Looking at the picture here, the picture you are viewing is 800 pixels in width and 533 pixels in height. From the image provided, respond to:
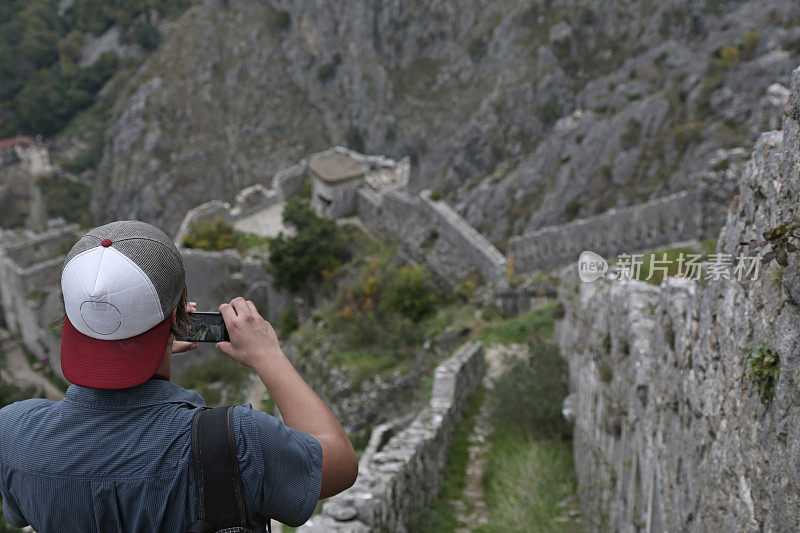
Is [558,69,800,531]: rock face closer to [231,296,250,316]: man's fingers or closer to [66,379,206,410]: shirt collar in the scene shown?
[231,296,250,316]: man's fingers

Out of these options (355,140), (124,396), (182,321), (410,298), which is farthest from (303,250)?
(355,140)

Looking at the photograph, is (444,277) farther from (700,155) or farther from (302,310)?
(700,155)

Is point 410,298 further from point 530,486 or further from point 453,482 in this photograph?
point 530,486

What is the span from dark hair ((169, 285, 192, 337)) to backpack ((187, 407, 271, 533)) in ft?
1.15

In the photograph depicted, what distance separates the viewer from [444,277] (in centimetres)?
1923

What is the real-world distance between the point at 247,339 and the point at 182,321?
212 millimetres

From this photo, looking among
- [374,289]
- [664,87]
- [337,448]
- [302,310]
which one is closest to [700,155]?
[664,87]

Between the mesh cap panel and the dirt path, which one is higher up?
the mesh cap panel

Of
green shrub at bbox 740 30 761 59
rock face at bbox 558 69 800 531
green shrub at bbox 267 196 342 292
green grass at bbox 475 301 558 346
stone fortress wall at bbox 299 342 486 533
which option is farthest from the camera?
green shrub at bbox 740 30 761 59

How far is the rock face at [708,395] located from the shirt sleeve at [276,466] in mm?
1869

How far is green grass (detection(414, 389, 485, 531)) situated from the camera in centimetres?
703

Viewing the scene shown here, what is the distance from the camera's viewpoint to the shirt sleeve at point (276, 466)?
1.85 metres

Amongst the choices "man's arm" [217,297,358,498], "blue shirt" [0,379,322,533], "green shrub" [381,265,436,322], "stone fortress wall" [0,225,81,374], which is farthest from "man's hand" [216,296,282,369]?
"stone fortress wall" [0,225,81,374]

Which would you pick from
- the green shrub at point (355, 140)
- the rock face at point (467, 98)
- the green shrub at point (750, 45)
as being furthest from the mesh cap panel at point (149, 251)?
the green shrub at point (355, 140)
